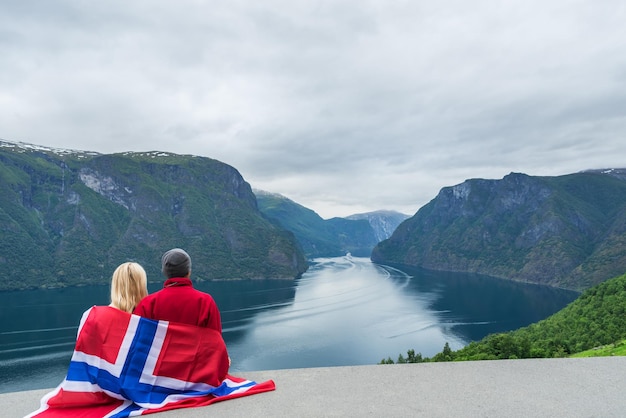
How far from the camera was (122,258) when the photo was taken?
158m

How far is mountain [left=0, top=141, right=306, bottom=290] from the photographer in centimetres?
13825

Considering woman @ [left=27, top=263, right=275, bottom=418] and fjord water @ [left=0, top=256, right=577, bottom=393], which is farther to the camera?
fjord water @ [left=0, top=256, right=577, bottom=393]

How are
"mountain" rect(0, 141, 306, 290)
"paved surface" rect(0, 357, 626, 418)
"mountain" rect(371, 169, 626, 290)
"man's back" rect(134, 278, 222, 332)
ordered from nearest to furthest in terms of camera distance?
"paved surface" rect(0, 357, 626, 418)
"man's back" rect(134, 278, 222, 332)
"mountain" rect(371, 169, 626, 290)
"mountain" rect(0, 141, 306, 290)

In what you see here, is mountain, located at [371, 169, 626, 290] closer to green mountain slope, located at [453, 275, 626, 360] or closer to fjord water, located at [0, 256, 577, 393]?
fjord water, located at [0, 256, 577, 393]

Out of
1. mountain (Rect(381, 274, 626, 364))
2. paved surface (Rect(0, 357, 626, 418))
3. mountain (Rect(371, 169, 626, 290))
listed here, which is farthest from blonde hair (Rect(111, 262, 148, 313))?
mountain (Rect(371, 169, 626, 290))

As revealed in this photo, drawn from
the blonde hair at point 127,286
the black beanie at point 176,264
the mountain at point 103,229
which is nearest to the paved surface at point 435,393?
the blonde hair at point 127,286

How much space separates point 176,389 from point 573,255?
175719 mm

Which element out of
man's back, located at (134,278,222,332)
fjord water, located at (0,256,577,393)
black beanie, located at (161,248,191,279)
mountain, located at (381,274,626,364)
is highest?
black beanie, located at (161,248,191,279)

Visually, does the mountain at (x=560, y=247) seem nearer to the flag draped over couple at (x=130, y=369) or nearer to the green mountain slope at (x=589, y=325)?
the green mountain slope at (x=589, y=325)

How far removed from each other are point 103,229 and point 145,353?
7380 inches

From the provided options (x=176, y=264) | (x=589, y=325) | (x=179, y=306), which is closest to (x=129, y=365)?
(x=179, y=306)

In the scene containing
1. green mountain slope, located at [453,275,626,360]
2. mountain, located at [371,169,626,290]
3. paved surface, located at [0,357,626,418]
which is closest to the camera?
paved surface, located at [0,357,626,418]

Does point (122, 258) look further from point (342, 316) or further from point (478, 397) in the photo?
point (478, 397)

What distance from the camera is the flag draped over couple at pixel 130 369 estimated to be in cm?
418
